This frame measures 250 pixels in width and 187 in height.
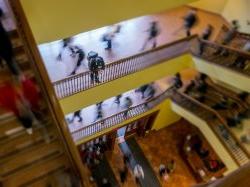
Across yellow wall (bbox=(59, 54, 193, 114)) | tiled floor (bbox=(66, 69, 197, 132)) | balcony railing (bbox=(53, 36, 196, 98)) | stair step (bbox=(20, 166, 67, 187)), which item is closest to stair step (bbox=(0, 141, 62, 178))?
stair step (bbox=(20, 166, 67, 187))

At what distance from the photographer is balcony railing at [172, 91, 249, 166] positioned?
10.7 meters

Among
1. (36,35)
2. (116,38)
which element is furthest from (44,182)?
(116,38)

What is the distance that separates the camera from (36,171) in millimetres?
5438

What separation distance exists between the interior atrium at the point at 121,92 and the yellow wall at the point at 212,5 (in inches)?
1.7

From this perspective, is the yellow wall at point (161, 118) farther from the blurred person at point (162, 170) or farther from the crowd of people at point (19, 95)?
the crowd of people at point (19, 95)

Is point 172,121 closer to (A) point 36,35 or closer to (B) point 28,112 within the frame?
(A) point 36,35

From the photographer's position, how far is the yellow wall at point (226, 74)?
1045 centimetres

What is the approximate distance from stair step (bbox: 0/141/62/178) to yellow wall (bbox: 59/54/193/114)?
13.2ft

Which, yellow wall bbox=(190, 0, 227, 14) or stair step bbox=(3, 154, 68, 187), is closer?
stair step bbox=(3, 154, 68, 187)

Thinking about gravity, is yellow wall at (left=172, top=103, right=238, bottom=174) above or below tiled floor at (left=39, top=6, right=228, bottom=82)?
below

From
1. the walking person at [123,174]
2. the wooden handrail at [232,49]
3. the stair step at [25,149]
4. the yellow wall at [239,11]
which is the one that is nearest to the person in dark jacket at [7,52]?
the stair step at [25,149]

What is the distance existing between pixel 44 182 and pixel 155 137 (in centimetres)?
950

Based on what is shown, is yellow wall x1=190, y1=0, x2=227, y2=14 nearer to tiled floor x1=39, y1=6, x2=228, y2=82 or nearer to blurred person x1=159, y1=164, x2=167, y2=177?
tiled floor x1=39, y1=6, x2=228, y2=82

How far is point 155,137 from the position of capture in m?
14.5
